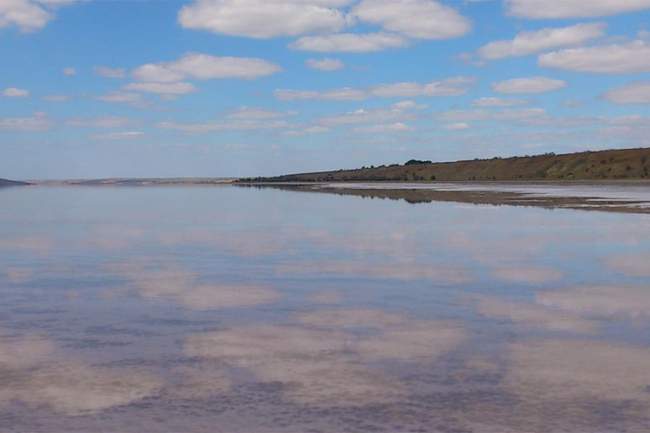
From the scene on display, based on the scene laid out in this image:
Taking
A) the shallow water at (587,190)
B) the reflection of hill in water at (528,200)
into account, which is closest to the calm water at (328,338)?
the reflection of hill in water at (528,200)

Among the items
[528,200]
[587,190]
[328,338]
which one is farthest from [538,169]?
[328,338]

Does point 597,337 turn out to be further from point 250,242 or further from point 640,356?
point 250,242

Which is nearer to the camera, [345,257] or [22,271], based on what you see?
[22,271]

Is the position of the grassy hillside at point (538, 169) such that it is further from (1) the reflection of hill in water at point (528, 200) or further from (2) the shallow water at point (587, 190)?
(1) the reflection of hill in water at point (528, 200)

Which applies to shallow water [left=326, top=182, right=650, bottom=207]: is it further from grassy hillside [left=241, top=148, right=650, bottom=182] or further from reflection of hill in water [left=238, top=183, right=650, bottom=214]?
grassy hillside [left=241, top=148, right=650, bottom=182]

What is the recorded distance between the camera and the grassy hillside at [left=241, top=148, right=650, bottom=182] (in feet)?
402

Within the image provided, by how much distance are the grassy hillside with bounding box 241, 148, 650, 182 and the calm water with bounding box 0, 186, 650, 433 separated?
106 meters

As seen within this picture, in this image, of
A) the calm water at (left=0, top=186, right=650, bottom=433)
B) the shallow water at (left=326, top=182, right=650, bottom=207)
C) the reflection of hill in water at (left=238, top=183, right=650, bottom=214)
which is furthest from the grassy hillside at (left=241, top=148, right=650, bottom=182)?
the calm water at (left=0, top=186, right=650, bottom=433)

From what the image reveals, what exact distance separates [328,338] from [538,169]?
134 meters

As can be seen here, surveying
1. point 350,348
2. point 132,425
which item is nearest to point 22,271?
point 350,348

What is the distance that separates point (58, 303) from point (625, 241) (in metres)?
14.2

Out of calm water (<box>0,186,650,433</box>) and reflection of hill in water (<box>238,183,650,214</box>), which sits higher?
reflection of hill in water (<box>238,183,650,214</box>)

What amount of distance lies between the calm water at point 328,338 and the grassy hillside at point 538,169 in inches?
4179

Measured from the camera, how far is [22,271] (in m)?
15.7
